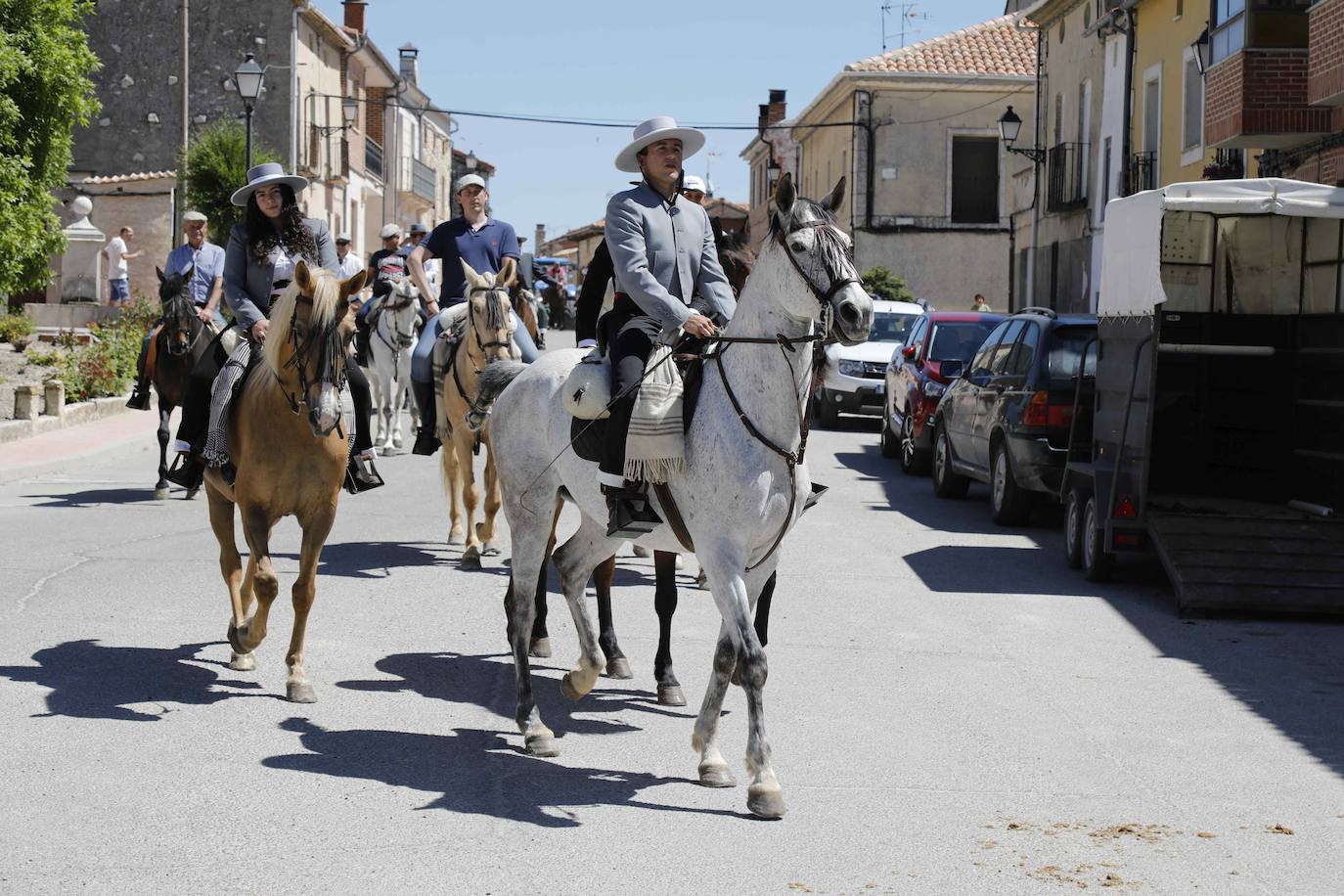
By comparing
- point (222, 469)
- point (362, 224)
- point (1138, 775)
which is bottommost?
point (1138, 775)

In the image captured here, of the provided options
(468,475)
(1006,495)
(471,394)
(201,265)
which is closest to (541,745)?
(471,394)

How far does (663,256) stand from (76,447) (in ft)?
44.0

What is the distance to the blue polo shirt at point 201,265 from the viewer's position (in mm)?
14031

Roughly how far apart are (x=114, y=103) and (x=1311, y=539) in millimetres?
43960

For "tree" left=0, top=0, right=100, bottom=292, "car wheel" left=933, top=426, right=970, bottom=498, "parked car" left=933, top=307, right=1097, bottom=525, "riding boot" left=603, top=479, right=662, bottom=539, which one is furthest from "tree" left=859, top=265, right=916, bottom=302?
"riding boot" left=603, top=479, right=662, bottom=539

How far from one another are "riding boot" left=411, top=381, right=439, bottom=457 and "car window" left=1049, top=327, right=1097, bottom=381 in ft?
17.6

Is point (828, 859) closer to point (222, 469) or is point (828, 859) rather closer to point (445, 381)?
point (222, 469)

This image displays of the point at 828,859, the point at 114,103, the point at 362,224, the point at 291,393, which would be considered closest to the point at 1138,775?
the point at 828,859

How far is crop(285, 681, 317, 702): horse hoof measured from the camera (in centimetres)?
745

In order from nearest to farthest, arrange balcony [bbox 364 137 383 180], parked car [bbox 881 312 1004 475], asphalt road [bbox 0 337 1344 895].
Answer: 1. asphalt road [bbox 0 337 1344 895]
2. parked car [bbox 881 312 1004 475]
3. balcony [bbox 364 137 383 180]

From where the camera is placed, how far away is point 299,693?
24.5ft

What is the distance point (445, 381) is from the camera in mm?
12227

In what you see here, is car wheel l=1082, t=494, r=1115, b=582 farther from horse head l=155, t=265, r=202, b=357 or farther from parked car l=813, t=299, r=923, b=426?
parked car l=813, t=299, r=923, b=426

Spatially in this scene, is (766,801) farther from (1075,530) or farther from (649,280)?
(1075,530)
